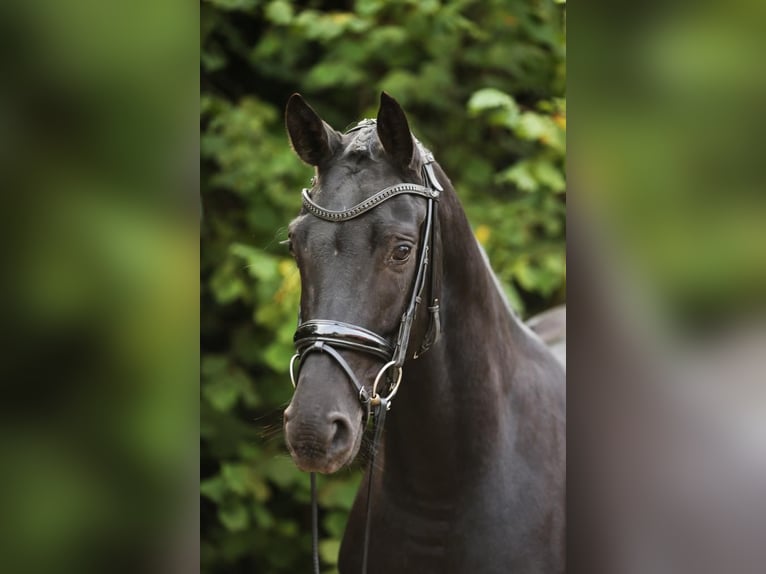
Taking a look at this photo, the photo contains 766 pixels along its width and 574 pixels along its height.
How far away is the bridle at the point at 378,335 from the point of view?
1493mm

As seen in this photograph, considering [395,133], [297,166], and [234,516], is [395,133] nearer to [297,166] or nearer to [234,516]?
[297,166]

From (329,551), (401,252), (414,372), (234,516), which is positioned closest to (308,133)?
(401,252)

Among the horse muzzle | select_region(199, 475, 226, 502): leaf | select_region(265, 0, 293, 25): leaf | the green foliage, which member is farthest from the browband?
select_region(199, 475, 226, 502): leaf

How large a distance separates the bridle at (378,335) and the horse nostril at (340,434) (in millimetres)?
73

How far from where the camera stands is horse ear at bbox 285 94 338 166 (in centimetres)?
168

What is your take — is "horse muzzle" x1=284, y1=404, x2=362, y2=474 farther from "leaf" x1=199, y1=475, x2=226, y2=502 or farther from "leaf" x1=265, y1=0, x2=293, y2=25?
"leaf" x1=265, y1=0, x2=293, y2=25

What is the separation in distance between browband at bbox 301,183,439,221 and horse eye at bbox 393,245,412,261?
0.09m

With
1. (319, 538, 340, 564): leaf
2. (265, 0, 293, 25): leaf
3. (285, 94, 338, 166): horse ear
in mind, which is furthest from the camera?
(265, 0, 293, 25): leaf

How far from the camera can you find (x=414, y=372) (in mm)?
1823

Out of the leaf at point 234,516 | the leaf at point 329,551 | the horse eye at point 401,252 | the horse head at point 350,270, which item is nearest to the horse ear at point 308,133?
the horse head at point 350,270
